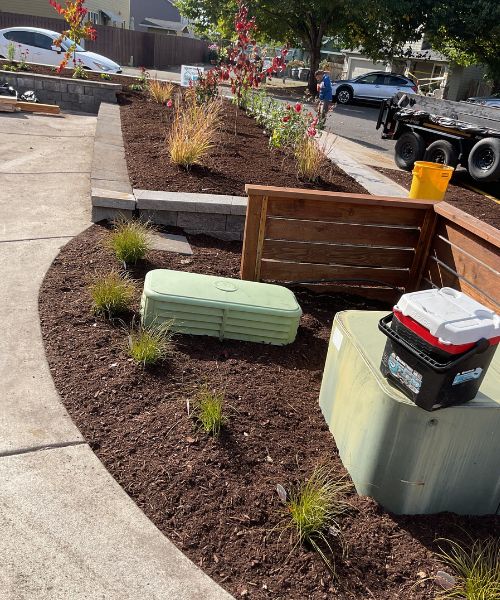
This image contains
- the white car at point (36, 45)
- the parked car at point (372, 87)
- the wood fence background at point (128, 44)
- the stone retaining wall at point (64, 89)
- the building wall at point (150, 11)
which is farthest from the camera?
the building wall at point (150, 11)

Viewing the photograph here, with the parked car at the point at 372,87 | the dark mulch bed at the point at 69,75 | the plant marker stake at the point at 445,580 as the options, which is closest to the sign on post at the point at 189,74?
the dark mulch bed at the point at 69,75

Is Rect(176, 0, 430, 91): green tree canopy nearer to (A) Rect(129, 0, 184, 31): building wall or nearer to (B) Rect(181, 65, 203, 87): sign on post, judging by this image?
(B) Rect(181, 65, 203, 87): sign on post

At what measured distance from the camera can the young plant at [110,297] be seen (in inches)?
154

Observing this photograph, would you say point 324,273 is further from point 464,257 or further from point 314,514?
point 314,514

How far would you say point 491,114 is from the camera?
10188 mm

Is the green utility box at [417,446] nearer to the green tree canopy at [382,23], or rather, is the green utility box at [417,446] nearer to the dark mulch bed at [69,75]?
the dark mulch bed at [69,75]

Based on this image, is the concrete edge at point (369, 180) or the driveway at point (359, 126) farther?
the driveway at point (359, 126)

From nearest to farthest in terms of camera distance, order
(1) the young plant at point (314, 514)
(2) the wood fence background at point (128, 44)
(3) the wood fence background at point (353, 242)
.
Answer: (1) the young plant at point (314, 514) → (3) the wood fence background at point (353, 242) → (2) the wood fence background at point (128, 44)

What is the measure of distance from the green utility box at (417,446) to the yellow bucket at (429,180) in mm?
3392

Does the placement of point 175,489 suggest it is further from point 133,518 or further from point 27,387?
point 27,387

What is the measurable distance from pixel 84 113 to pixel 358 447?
12.0 m

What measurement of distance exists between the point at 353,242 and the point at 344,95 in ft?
73.8

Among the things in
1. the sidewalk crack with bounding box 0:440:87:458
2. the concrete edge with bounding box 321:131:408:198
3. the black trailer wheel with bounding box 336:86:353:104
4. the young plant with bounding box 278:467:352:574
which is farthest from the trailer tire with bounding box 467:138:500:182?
the black trailer wheel with bounding box 336:86:353:104

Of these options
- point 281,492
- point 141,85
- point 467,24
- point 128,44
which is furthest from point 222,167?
point 128,44
